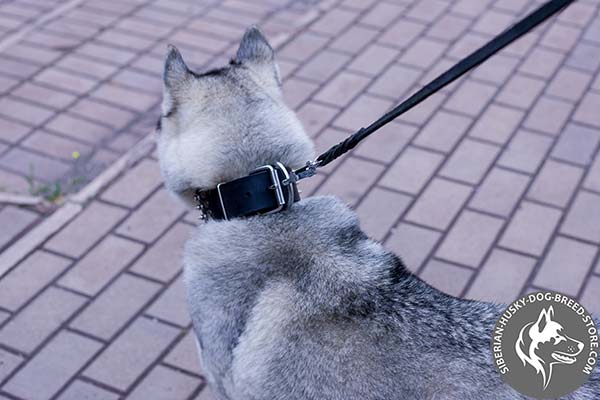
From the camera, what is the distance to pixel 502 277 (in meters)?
3.68

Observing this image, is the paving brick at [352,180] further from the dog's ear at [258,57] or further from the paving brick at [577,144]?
the dog's ear at [258,57]

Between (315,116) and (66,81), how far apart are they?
1683mm

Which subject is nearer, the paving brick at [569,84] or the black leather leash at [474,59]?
the black leather leash at [474,59]

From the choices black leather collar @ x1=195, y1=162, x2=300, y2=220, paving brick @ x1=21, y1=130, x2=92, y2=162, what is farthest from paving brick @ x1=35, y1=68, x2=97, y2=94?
black leather collar @ x1=195, y1=162, x2=300, y2=220

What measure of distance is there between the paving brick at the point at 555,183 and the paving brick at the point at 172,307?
6.39 feet

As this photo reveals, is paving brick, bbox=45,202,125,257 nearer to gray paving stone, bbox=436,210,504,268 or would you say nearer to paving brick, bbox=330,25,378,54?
gray paving stone, bbox=436,210,504,268

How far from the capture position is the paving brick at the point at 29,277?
11.8 feet

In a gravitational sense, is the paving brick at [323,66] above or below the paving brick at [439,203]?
above

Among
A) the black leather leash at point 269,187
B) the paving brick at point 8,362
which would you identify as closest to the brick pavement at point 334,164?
the paving brick at point 8,362

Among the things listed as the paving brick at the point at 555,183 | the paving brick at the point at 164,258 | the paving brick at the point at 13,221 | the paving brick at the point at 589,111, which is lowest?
the paving brick at the point at 589,111

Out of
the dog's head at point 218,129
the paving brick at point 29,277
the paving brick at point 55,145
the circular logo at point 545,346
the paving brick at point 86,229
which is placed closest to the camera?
the circular logo at point 545,346

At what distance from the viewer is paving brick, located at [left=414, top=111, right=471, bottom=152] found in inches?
177


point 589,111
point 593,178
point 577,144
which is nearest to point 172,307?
point 593,178

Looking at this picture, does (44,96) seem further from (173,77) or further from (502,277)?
(502,277)
